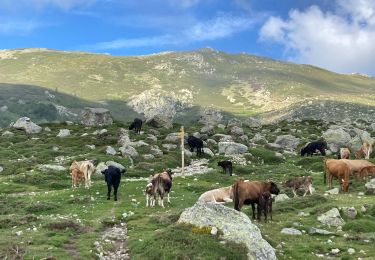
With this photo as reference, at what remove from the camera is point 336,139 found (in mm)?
72375

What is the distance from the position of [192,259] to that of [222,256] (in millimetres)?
1199

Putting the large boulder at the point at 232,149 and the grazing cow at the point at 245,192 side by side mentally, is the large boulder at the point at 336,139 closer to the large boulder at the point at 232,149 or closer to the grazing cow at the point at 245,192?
the large boulder at the point at 232,149

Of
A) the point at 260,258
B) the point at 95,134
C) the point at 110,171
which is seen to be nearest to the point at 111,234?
the point at 260,258

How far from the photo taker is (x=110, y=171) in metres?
35.0

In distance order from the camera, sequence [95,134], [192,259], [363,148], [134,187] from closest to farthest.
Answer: [192,259] < [134,187] < [363,148] < [95,134]

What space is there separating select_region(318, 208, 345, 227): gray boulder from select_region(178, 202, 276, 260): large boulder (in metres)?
6.93

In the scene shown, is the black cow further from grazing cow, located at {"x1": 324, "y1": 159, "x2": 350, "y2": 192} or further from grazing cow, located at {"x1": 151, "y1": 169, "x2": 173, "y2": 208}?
grazing cow, located at {"x1": 324, "y1": 159, "x2": 350, "y2": 192}

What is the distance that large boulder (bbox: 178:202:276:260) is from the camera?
777 inches

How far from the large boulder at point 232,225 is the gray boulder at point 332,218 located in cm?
693

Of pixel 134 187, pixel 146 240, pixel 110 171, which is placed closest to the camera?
pixel 146 240

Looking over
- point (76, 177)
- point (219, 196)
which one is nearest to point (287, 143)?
point (76, 177)

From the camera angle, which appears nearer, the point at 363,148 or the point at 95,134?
the point at 363,148

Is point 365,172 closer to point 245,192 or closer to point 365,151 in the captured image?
point 365,151

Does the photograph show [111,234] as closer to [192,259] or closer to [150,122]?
[192,259]
